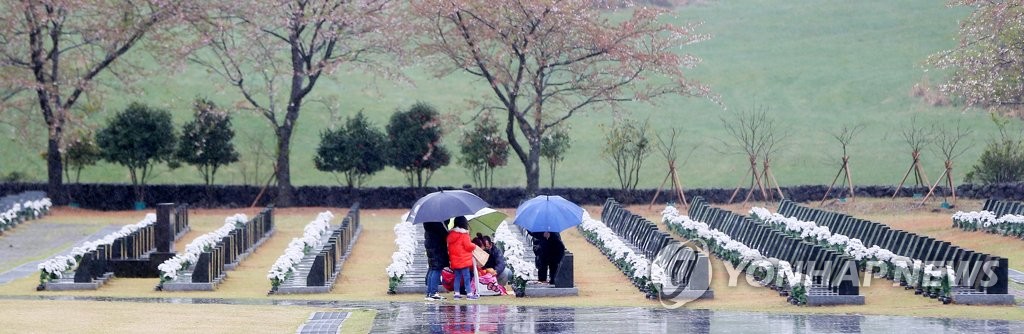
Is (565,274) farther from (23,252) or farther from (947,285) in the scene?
(23,252)

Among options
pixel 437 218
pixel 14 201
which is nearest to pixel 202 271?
pixel 437 218

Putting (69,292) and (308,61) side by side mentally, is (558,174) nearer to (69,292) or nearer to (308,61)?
(308,61)

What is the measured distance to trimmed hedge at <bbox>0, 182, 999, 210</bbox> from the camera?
1658 inches

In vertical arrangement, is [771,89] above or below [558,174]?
above

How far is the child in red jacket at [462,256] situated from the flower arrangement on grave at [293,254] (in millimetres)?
2815

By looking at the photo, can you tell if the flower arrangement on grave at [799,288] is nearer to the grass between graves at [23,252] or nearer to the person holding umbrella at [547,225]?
the person holding umbrella at [547,225]

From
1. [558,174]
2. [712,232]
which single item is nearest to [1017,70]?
[712,232]

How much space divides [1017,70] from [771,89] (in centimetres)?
2991

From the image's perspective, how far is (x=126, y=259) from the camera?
2319 centimetres

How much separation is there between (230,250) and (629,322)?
11438 millimetres

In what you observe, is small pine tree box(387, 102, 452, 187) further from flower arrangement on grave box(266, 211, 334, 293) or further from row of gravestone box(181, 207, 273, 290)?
flower arrangement on grave box(266, 211, 334, 293)

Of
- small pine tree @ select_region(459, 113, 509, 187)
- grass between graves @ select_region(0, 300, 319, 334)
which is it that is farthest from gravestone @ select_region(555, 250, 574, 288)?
small pine tree @ select_region(459, 113, 509, 187)

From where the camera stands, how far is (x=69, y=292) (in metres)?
20.2

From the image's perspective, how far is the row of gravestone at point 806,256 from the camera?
1773cm
